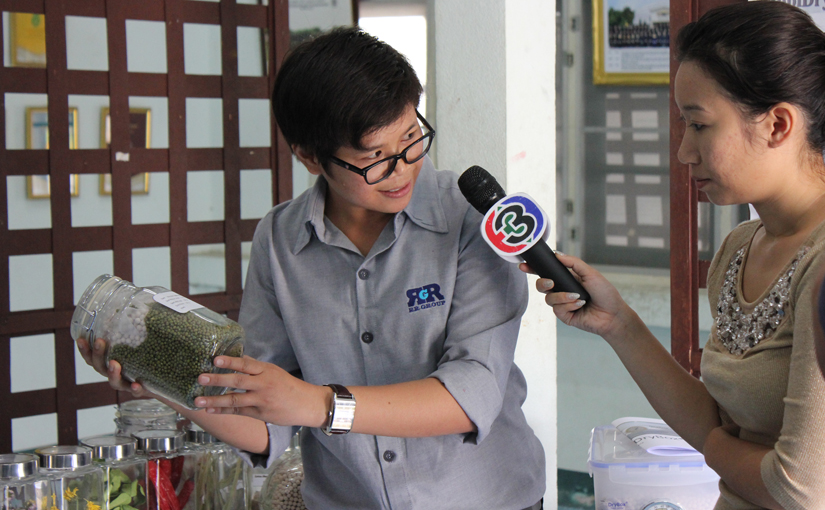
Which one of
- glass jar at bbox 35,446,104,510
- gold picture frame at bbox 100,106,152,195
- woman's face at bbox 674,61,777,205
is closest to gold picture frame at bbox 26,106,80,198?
gold picture frame at bbox 100,106,152,195

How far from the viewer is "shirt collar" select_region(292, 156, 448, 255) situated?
1.30 meters

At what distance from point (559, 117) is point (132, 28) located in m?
3.59

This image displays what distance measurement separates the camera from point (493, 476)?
51.2 inches

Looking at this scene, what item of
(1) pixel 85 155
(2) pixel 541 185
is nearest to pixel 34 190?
(1) pixel 85 155

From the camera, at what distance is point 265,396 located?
3.51 feet

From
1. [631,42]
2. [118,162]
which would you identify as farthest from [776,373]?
[631,42]

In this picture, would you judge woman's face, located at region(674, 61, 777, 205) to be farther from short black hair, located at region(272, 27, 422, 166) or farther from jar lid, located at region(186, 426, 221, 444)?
jar lid, located at region(186, 426, 221, 444)

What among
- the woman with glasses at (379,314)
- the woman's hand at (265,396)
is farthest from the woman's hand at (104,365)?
the woman's hand at (265,396)

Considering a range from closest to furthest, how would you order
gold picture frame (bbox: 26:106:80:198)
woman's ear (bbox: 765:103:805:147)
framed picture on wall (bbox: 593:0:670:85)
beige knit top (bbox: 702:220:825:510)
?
beige knit top (bbox: 702:220:825:510), woman's ear (bbox: 765:103:805:147), gold picture frame (bbox: 26:106:80:198), framed picture on wall (bbox: 593:0:670:85)

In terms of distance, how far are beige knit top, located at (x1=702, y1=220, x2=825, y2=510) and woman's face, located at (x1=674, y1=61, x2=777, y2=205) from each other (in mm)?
107

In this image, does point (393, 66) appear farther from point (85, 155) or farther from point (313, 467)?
point (85, 155)

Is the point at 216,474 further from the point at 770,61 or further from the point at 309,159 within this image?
the point at 770,61

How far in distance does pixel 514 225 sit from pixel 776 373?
39 cm

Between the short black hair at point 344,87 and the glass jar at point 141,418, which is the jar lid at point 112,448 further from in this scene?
the short black hair at point 344,87
